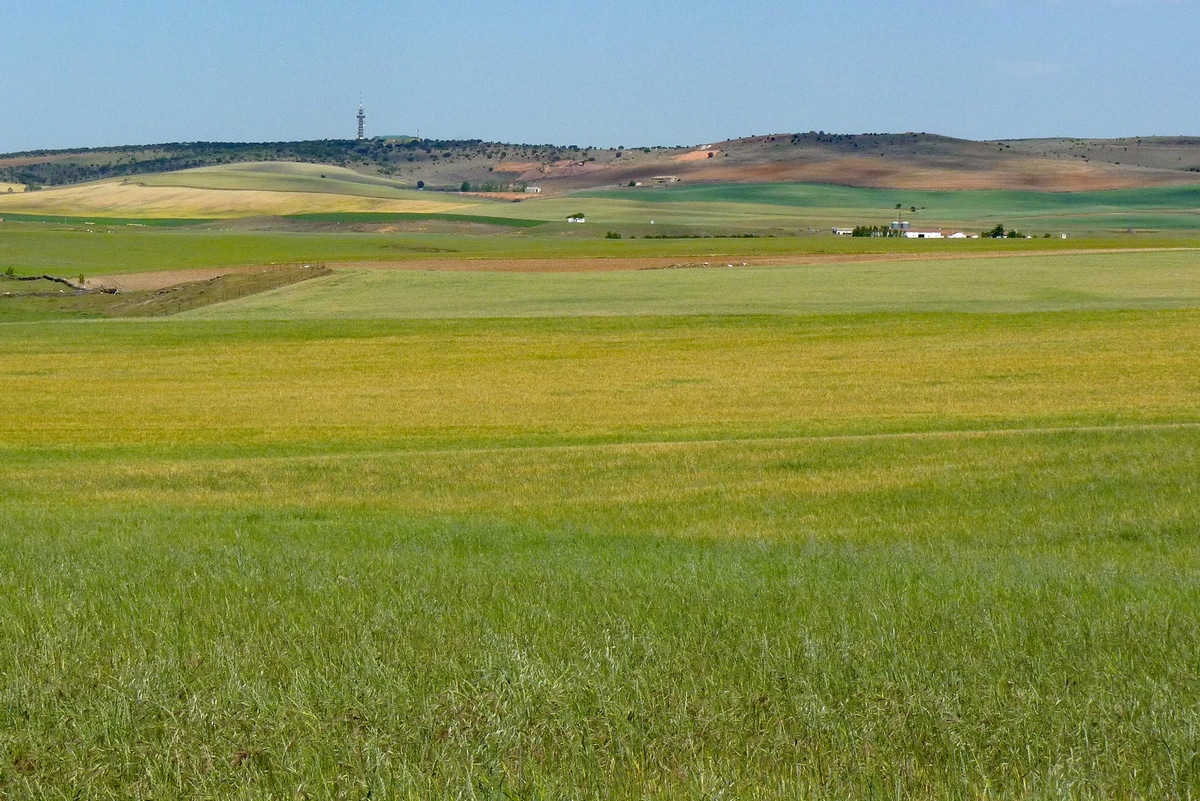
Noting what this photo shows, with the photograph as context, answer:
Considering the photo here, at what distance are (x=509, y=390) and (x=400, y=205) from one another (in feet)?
442

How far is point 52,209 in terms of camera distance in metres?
171

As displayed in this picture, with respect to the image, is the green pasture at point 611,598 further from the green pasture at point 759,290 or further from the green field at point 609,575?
the green pasture at point 759,290

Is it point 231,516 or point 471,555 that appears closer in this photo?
point 471,555

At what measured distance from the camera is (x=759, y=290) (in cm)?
5578

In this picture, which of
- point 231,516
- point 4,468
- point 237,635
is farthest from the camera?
point 4,468

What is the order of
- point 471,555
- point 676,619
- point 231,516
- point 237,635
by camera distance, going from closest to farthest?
1. point 237,635
2. point 676,619
3. point 471,555
4. point 231,516

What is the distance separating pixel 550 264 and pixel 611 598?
65752 mm


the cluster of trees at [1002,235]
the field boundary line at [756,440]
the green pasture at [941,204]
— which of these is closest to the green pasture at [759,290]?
the field boundary line at [756,440]

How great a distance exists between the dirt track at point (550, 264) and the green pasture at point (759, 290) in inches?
131

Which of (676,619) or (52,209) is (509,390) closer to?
(676,619)

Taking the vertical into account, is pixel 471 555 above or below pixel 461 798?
below

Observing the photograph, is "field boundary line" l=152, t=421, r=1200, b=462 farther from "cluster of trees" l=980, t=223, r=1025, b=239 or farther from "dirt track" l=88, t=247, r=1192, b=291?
"cluster of trees" l=980, t=223, r=1025, b=239

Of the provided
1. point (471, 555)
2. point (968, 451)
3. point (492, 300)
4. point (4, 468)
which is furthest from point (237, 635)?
point (492, 300)

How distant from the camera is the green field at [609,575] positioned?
16.4 feet
